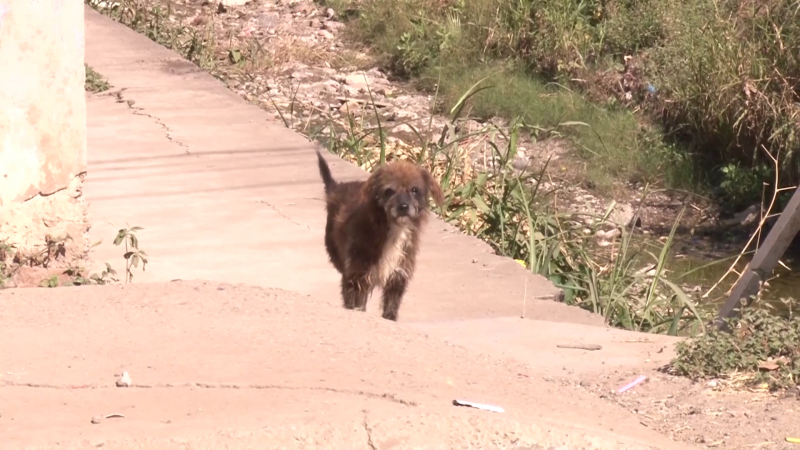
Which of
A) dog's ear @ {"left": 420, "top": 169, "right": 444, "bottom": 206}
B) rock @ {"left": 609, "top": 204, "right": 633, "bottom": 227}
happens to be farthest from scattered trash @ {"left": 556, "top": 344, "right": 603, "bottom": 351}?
rock @ {"left": 609, "top": 204, "right": 633, "bottom": 227}

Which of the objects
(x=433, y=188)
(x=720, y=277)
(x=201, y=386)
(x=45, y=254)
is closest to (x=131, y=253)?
(x=45, y=254)

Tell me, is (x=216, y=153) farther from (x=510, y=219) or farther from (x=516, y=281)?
(x=516, y=281)

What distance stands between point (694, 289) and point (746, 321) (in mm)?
5158

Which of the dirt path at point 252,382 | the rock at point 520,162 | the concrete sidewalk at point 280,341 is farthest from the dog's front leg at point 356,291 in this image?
the rock at point 520,162

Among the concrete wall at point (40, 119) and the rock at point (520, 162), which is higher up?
the concrete wall at point (40, 119)

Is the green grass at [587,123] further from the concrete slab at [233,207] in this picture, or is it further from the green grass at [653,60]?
the concrete slab at [233,207]

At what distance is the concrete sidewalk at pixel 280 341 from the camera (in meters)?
3.94

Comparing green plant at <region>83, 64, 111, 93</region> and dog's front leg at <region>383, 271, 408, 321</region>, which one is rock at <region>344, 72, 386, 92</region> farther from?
dog's front leg at <region>383, 271, 408, 321</region>

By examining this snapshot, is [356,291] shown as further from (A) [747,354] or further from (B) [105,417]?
(B) [105,417]

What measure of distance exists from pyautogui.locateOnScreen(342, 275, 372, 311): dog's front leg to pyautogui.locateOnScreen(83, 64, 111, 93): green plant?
16.1 feet

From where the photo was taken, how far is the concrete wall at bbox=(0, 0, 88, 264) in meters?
5.93

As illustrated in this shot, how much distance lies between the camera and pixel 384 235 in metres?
6.92

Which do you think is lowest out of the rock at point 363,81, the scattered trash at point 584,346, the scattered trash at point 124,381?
the rock at point 363,81

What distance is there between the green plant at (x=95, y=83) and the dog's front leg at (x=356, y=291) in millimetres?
4910
